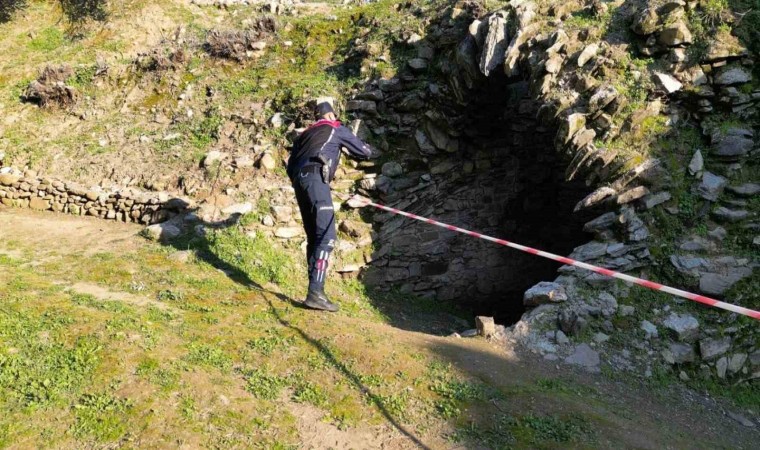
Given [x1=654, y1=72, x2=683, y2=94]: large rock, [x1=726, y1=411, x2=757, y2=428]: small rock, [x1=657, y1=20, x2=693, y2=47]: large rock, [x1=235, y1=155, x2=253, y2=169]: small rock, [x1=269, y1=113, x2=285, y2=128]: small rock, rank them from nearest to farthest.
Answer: [x1=726, y1=411, x2=757, y2=428]: small rock → [x1=654, y1=72, x2=683, y2=94]: large rock → [x1=657, y1=20, x2=693, y2=47]: large rock → [x1=235, y1=155, x2=253, y2=169]: small rock → [x1=269, y1=113, x2=285, y2=128]: small rock

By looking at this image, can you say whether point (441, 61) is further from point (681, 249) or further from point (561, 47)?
point (681, 249)

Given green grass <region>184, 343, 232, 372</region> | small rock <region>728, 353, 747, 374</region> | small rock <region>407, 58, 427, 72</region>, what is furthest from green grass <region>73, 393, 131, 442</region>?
small rock <region>407, 58, 427, 72</region>

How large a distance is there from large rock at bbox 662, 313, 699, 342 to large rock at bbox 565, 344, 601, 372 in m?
0.87

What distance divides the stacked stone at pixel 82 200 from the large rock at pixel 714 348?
7791 mm

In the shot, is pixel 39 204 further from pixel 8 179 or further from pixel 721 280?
pixel 721 280

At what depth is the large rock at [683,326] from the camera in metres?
5.49

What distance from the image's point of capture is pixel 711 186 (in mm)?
6324

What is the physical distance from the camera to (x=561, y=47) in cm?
778

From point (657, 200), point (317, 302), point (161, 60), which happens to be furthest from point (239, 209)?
point (657, 200)

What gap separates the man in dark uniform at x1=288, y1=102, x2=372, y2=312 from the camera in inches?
236

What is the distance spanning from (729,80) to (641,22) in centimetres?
143

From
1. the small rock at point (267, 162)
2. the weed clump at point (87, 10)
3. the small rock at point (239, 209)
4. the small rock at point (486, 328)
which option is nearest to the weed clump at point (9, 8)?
the weed clump at point (87, 10)

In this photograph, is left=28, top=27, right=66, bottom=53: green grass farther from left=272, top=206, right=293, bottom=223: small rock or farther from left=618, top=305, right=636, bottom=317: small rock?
left=618, top=305, right=636, bottom=317: small rock

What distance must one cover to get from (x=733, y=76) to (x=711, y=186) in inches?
64.8
